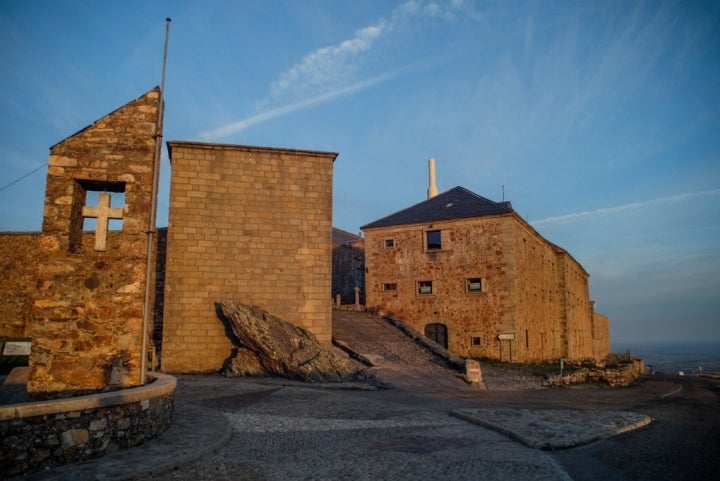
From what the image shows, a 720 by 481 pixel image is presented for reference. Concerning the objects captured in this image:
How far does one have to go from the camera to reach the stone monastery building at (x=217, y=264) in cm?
706

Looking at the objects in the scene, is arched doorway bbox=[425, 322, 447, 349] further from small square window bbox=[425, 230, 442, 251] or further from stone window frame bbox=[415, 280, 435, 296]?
small square window bbox=[425, 230, 442, 251]

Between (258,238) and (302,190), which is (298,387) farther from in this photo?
(302,190)

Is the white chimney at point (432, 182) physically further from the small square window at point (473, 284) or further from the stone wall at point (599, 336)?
the stone wall at point (599, 336)

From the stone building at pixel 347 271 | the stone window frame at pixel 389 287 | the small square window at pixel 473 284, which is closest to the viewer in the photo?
the small square window at pixel 473 284

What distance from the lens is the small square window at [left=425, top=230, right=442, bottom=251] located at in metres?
28.0

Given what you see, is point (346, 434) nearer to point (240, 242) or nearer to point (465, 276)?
point (240, 242)

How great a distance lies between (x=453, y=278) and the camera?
27.0m

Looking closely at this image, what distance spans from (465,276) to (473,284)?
→ 0.62 metres

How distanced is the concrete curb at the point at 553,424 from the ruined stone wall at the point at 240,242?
25.7 feet

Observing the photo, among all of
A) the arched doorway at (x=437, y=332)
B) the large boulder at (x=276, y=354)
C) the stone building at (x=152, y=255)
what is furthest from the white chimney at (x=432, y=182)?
the large boulder at (x=276, y=354)

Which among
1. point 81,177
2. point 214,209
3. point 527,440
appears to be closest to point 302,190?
point 214,209

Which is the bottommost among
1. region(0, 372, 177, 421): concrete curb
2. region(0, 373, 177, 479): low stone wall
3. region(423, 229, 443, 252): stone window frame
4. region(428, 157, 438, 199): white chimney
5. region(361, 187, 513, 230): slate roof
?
region(0, 373, 177, 479): low stone wall

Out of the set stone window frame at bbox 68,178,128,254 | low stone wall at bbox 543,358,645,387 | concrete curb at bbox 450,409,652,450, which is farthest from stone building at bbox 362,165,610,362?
stone window frame at bbox 68,178,128,254

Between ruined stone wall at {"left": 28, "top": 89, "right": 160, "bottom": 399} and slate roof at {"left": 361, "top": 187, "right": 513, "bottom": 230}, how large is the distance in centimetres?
2151
